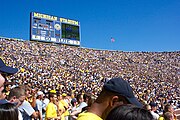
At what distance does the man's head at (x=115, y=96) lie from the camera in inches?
92.2

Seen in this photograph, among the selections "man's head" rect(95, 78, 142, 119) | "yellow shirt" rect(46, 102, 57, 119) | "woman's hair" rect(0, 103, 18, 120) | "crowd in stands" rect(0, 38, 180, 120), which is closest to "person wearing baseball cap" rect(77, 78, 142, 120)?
"man's head" rect(95, 78, 142, 119)

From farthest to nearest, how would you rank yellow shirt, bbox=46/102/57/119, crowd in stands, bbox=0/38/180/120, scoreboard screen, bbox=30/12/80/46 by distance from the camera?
scoreboard screen, bbox=30/12/80/46, crowd in stands, bbox=0/38/180/120, yellow shirt, bbox=46/102/57/119


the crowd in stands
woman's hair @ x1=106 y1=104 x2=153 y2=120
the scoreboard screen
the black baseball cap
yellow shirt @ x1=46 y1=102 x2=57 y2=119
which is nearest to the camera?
woman's hair @ x1=106 y1=104 x2=153 y2=120

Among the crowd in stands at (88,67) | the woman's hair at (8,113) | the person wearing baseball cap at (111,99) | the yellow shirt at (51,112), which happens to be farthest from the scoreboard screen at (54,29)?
the person wearing baseball cap at (111,99)

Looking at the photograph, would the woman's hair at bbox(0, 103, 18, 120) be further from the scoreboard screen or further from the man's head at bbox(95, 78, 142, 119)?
the scoreboard screen

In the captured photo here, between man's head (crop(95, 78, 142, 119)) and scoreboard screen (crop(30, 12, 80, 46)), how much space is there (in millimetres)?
39619

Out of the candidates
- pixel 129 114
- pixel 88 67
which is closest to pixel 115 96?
pixel 129 114

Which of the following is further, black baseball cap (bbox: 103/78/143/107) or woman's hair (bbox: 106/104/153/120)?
black baseball cap (bbox: 103/78/143/107)

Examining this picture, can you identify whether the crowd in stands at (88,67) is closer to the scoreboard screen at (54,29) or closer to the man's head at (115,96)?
the scoreboard screen at (54,29)

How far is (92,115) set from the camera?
2.38 m

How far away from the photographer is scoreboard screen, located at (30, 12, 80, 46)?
138 feet

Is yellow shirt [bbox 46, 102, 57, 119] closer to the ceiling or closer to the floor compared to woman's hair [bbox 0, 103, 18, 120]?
closer to the floor

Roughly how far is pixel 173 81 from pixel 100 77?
1214 cm

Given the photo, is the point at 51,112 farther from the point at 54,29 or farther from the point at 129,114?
the point at 54,29
